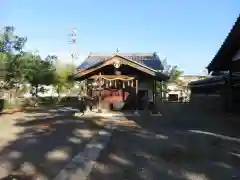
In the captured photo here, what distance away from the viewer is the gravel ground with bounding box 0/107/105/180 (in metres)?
6.20

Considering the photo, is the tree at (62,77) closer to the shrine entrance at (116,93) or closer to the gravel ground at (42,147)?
the shrine entrance at (116,93)

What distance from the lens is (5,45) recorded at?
23.9m

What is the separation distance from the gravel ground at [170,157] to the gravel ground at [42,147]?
832mm

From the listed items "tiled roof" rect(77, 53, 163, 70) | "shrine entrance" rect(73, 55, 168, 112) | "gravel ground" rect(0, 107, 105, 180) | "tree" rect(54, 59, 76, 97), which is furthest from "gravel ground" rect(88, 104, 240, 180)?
"tree" rect(54, 59, 76, 97)

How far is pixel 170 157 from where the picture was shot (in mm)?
7012

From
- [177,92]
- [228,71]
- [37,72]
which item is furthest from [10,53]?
[177,92]

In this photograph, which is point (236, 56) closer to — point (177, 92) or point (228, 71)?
point (228, 71)

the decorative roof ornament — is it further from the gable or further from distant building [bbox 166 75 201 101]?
distant building [bbox 166 75 201 101]

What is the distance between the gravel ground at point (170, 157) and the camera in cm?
567

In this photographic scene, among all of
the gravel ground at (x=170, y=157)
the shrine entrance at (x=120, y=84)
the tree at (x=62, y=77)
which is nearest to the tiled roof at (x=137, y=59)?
the shrine entrance at (x=120, y=84)

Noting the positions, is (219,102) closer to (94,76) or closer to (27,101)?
(94,76)

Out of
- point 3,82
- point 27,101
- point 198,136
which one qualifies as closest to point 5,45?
point 3,82

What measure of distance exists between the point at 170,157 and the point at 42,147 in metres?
3.27

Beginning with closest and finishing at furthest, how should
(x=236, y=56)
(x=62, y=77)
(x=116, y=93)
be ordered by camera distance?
(x=236, y=56) < (x=116, y=93) < (x=62, y=77)
